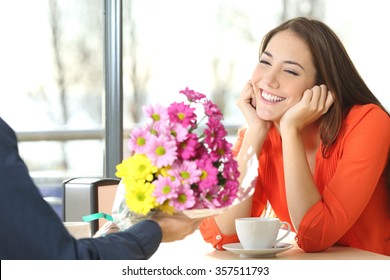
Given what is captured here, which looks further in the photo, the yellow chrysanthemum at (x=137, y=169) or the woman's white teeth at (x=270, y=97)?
the woman's white teeth at (x=270, y=97)

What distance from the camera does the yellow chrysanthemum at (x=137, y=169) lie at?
1.26 m

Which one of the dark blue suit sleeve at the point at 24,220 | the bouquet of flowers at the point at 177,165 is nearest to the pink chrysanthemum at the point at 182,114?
the bouquet of flowers at the point at 177,165

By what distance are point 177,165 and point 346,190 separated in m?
0.94

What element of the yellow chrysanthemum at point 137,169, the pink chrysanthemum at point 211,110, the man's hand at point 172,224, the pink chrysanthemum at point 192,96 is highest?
the pink chrysanthemum at point 192,96

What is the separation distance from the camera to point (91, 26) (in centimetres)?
570

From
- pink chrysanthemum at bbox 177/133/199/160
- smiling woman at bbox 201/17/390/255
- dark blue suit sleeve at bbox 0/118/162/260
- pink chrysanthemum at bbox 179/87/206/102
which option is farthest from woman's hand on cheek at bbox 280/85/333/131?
dark blue suit sleeve at bbox 0/118/162/260

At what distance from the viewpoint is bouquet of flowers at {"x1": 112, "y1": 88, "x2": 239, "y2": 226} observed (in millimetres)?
1246

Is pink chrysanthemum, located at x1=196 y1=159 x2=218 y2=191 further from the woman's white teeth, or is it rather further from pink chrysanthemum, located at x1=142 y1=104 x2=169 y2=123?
the woman's white teeth

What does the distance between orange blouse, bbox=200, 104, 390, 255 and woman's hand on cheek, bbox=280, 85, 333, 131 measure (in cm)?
9

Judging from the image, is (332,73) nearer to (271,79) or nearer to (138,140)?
(271,79)

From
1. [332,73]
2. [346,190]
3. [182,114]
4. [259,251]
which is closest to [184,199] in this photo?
[182,114]

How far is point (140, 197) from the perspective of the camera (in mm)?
1280

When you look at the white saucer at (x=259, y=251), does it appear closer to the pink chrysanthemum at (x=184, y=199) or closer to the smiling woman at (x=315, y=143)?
the smiling woman at (x=315, y=143)

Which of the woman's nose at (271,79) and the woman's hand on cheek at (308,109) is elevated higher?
the woman's nose at (271,79)
